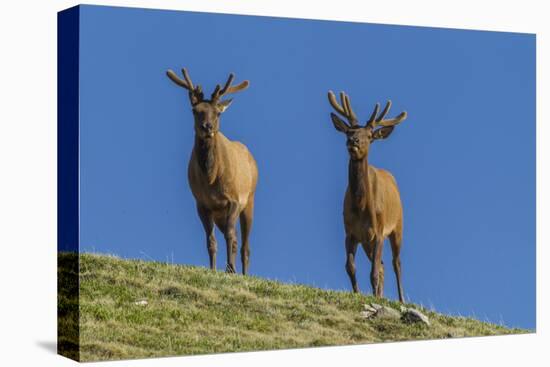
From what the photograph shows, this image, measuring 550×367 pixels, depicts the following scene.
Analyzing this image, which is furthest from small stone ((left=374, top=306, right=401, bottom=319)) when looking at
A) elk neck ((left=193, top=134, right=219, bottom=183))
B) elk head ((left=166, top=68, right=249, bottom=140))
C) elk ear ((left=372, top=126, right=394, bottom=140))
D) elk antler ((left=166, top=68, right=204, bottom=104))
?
elk antler ((left=166, top=68, right=204, bottom=104))

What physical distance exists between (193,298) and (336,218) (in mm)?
2028

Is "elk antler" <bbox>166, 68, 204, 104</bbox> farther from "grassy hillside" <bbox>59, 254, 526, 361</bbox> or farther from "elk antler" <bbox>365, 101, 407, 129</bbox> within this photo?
"elk antler" <bbox>365, 101, 407, 129</bbox>

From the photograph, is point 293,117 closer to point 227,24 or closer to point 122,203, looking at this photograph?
point 227,24

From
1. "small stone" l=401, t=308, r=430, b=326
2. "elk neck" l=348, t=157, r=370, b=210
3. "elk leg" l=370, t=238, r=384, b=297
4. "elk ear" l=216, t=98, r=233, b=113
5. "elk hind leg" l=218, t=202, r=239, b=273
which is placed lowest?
"small stone" l=401, t=308, r=430, b=326

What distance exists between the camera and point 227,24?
46.8 ft

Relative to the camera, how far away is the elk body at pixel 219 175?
14078 millimetres

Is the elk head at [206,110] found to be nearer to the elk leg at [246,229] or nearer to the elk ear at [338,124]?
the elk leg at [246,229]

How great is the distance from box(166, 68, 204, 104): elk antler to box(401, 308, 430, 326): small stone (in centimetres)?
324

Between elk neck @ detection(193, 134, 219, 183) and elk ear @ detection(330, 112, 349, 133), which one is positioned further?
elk ear @ detection(330, 112, 349, 133)

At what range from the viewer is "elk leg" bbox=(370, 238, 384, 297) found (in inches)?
595

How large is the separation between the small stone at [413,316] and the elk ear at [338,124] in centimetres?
205

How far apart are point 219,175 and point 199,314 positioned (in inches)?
58.6

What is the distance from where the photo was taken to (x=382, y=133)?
49.8 ft

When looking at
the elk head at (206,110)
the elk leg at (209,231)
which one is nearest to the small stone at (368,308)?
the elk leg at (209,231)
